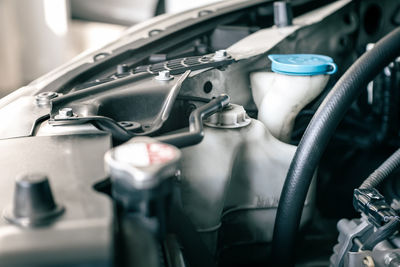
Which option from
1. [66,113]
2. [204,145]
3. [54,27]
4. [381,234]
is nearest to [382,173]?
[381,234]

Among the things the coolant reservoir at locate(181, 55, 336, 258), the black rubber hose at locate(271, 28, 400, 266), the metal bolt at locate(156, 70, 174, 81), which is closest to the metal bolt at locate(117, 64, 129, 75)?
the metal bolt at locate(156, 70, 174, 81)

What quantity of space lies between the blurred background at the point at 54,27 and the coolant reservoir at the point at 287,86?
2.64m

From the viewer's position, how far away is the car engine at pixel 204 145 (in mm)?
428

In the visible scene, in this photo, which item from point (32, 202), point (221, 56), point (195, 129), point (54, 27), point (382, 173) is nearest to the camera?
point (32, 202)

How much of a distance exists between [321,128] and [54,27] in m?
3.21

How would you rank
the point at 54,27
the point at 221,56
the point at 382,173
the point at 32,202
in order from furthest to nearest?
the point at 54,27
the point at 221,56
the point at 382,173
the point at 32,202

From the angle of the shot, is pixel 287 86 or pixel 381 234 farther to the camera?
pixel 287 86

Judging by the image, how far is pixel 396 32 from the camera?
76cm

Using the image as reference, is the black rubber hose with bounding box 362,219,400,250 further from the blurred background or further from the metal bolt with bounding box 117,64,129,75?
the blurred background

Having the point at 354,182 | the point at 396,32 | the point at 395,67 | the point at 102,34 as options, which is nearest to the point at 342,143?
the point at 354,182

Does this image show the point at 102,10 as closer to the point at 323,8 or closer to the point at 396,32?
the point at 323,8

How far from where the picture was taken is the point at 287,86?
84cm

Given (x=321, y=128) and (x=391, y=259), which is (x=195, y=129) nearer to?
(x=321, y=128)

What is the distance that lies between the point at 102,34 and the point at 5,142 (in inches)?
117
